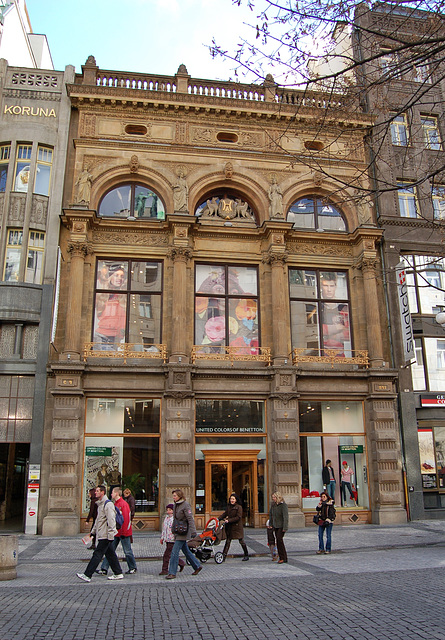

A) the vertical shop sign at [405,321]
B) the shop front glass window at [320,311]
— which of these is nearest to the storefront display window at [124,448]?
the shop front glass window at [320,311]

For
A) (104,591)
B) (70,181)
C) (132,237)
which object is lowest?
(104,591)

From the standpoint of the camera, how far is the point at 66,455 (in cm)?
1944

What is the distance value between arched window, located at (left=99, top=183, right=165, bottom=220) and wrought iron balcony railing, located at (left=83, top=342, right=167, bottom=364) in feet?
19.0

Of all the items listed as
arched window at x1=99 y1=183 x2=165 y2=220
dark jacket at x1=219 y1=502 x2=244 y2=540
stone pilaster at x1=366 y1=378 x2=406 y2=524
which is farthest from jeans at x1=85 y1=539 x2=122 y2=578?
arched window at x1=99 y1=183 x2=165 y2=220

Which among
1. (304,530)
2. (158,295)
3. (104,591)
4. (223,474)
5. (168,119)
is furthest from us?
(168,119)

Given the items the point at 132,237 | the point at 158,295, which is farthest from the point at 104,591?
the point at 132,237

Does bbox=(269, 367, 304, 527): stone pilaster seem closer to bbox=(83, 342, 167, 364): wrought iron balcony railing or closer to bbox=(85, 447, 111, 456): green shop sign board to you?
bbox=(83, 342, 167, 364): wrought iron balcony railing

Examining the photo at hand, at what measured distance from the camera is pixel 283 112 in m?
24.5

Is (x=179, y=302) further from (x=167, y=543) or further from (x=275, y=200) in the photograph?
(x=167, y=543)

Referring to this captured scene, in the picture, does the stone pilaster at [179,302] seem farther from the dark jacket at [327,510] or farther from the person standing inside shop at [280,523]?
the person standing inside shop at [280,523]

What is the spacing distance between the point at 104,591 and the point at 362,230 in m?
18.5

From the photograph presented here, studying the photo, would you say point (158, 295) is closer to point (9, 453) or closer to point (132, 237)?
point (132, 237)

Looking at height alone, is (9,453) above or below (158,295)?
below

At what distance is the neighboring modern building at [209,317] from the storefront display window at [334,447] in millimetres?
64
